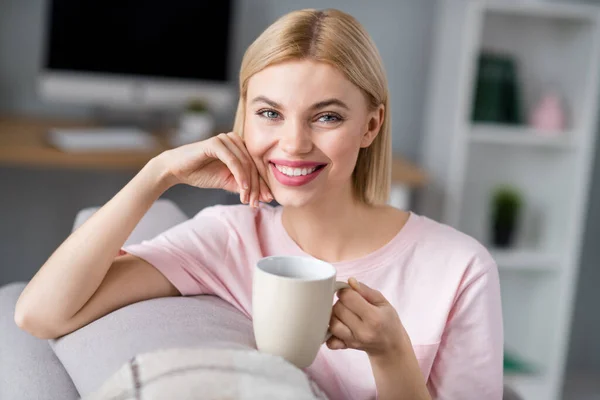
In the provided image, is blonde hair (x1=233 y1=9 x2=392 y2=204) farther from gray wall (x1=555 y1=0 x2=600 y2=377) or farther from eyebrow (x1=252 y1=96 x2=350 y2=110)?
gray wall (x1=555 y1=0 x2=600 y2=377)

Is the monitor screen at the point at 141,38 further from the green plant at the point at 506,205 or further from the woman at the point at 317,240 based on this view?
the woman at the point at 317,240

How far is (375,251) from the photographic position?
1.28m

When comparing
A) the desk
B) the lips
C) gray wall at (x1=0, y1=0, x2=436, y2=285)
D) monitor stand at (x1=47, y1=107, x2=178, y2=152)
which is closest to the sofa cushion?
the lips

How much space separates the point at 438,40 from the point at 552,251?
0.95 m

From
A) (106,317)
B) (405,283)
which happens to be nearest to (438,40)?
(405,283)

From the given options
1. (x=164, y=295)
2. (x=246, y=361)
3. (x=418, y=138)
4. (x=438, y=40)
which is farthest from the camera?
(x=418, y=138)

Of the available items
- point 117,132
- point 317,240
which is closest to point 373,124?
point 317,240

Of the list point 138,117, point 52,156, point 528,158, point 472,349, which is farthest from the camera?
point 138,117

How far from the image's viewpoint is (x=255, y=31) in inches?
124

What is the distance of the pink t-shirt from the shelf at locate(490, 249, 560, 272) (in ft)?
5.57

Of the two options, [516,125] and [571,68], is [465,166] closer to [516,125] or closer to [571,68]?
[516,125]

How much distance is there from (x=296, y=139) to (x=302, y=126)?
21mm

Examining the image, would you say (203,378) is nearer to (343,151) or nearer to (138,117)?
(343,151)

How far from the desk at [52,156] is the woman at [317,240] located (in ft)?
4.18
